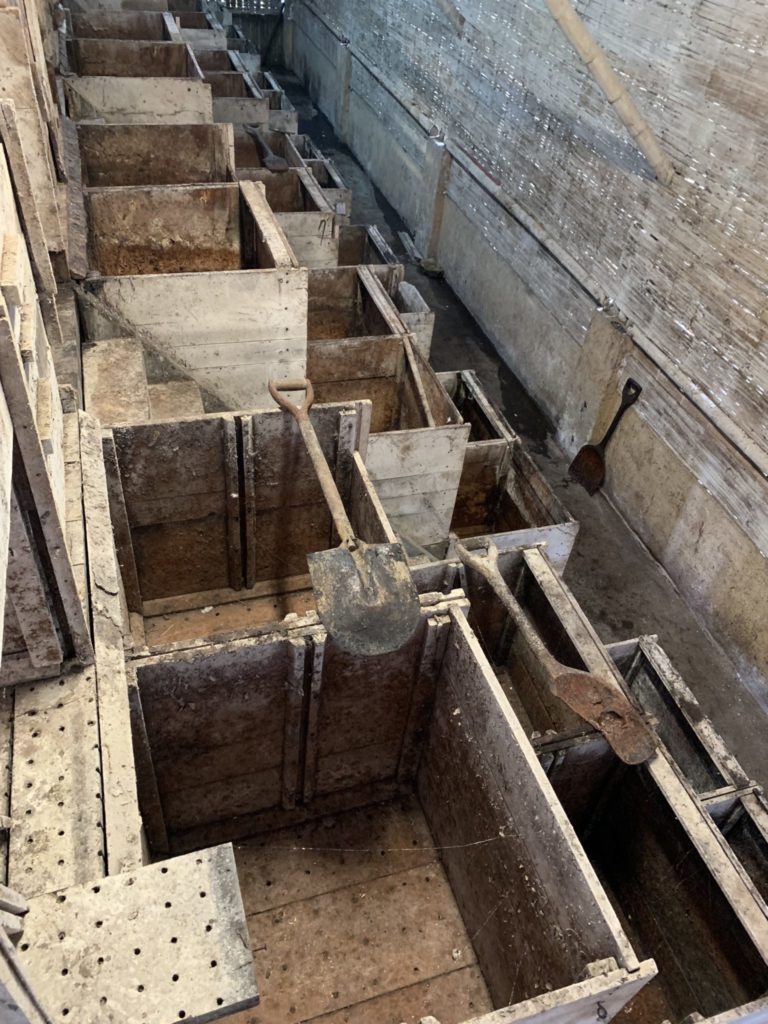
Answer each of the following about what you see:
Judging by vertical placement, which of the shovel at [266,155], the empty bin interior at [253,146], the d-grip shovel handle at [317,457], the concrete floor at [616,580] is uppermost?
the d-grip shovel handle at [317,457]

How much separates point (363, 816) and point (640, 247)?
5168 mm

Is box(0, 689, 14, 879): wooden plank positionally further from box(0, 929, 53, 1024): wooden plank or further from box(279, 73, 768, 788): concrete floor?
box(279, 73, 768, 788): concrete floor

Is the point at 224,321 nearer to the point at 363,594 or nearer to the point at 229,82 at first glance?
the point at 363,594

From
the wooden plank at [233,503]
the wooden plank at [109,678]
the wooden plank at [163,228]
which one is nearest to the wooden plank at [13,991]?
the wooden plank at [109,678]

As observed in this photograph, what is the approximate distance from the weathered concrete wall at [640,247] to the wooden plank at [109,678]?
452 cm

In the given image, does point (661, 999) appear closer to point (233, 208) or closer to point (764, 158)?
point (764, 158)

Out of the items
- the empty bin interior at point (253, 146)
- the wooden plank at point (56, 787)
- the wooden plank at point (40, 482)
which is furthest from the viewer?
the empty bin interior at point (253, 146)

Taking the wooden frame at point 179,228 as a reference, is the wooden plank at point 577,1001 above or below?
below

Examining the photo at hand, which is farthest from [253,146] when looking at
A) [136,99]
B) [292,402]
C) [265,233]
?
[292,402]

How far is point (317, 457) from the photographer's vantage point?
4328mm

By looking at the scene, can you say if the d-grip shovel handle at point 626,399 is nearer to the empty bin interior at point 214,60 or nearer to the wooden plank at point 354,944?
the wooden plank at point 354,944

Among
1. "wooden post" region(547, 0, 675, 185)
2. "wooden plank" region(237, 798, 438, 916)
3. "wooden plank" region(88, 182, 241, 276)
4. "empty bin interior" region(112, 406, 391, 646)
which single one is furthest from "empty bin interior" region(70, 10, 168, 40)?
"wooden plank" region(237, 798, 438, 916)

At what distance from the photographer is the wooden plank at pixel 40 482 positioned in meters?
2.20

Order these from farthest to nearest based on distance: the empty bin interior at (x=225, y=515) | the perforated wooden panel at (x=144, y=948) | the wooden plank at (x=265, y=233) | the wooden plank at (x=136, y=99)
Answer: the wooden plank at (x=136, y=99) → the wooden plank at (x=265, y=233) → the empty bin interior at (x=225, y=515) → the perforated wooden panel at (x=144, y=948)
